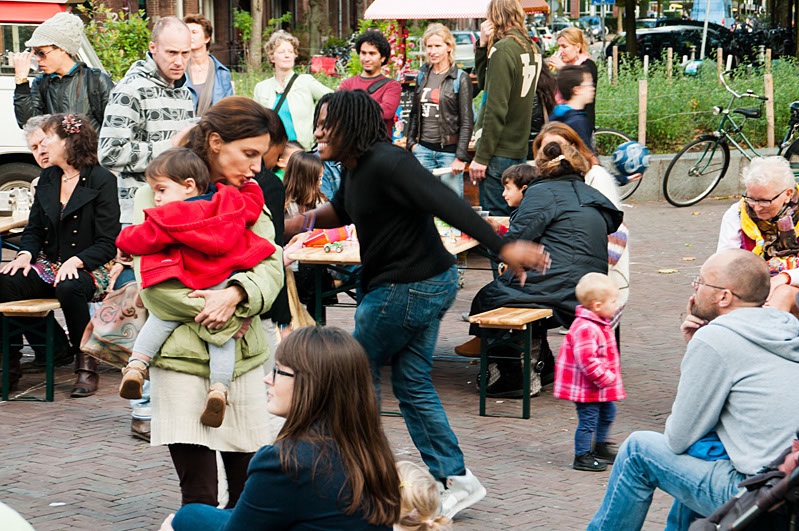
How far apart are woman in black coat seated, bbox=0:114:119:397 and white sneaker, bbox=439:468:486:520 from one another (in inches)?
118

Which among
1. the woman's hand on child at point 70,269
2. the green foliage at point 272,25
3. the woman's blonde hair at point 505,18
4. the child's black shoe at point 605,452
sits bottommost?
the child's black shoe at point 605,452

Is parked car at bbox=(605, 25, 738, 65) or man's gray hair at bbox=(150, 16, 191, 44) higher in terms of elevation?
parked car at bbox=(605, 25, 738, 65)

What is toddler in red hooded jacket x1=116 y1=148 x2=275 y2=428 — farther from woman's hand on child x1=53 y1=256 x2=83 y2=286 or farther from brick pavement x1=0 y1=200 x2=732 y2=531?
woman's hand on child x1=53 y1=256 x2=83 y2=286

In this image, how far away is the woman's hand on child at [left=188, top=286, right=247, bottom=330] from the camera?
3557mm

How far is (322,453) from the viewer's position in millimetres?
2592

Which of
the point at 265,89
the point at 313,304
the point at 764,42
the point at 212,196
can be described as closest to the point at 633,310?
the point at 313,304

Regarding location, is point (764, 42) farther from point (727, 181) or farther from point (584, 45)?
point (584, 45)

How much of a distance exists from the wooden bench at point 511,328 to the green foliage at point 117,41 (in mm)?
11259

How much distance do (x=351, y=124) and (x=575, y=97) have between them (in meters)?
4.16

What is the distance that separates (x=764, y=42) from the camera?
30.2m

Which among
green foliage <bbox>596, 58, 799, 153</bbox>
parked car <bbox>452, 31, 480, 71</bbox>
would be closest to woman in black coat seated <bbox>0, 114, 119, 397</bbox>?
green foliage <bbox>596, 58, 799, 153</bbox>

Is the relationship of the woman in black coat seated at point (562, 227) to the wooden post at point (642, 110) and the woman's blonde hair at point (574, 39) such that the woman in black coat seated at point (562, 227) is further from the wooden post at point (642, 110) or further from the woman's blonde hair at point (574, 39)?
the wooden post at point (642, 110)

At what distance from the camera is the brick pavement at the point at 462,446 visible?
15.4 feet

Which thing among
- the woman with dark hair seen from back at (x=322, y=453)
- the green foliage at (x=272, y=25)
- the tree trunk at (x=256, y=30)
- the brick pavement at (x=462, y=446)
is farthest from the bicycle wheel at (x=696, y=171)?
the tree trunk at (x=256, y=30)
